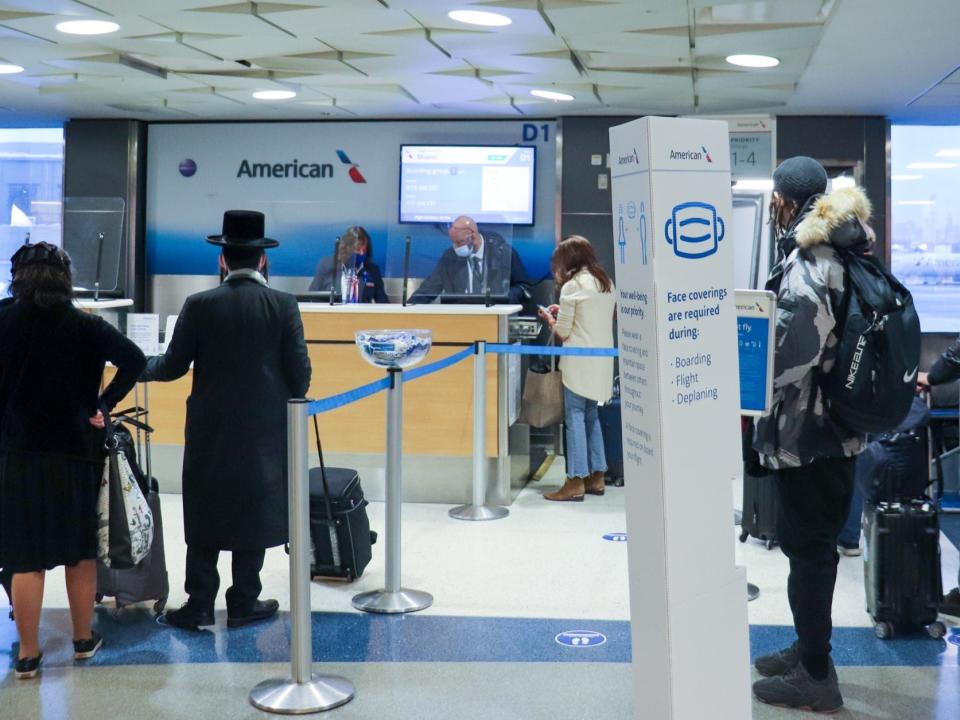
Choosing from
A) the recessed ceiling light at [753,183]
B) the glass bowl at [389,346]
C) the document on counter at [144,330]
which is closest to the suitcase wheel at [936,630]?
the glass bowl at [389,346]

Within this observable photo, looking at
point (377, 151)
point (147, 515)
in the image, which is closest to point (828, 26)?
point (147, 515)

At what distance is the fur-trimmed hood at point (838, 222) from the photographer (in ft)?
10.2

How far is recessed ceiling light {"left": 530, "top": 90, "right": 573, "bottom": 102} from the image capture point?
800cm

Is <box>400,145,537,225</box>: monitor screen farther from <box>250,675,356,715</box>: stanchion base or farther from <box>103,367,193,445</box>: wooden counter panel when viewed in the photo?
<box>250,675,356,715</box>: stanchion base

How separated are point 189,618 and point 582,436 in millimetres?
2937

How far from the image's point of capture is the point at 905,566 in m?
3.93

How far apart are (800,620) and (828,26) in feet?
11.2

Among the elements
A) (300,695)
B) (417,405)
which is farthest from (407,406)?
(300,695)

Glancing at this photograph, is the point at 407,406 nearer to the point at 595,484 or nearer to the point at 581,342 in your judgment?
the point at 581,342

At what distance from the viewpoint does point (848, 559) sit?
5.14 metres

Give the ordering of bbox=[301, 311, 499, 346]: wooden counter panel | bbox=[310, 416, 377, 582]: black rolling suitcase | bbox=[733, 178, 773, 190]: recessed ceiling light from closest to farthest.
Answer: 1. bbox=[310, 416, 377, 582]: black rolling suitcase
2. bbox=[301, 311, 499, 346]: wooden counter panel
3. bbox=[733, 178, 773, 190]: recessed ceiling light

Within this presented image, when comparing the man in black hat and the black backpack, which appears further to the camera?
the man in black hat

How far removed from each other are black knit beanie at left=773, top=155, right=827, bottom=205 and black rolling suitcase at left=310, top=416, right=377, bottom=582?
219 centimetres

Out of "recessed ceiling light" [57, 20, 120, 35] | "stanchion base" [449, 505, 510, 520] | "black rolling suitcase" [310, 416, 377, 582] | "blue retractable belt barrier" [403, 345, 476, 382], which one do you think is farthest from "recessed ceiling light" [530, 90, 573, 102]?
"black rolling suitcase" [310, 416, 377, 582]
